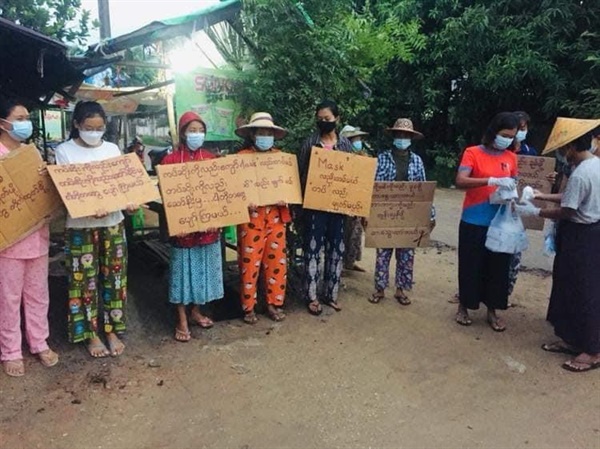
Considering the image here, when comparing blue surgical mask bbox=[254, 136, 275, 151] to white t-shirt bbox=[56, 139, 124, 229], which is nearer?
white t-shirt bbox=[56, 139, 124, 229]

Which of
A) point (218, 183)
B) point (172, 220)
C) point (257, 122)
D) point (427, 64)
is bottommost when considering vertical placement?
point (172, 220)

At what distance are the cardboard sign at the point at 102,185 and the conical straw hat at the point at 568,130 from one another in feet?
9.39

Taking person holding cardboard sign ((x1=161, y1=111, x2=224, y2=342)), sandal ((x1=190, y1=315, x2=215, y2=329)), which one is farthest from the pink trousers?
sandal ((x1=190, y1=315, x2=215, y2=329))

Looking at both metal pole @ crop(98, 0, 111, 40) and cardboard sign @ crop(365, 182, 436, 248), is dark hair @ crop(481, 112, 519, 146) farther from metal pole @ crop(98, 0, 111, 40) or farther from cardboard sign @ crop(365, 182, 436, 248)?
metal pole @ crop(98, 0, 111, 40)

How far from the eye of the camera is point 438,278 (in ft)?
19.2

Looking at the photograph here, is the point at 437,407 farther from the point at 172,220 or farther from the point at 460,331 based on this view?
the point at 172,220

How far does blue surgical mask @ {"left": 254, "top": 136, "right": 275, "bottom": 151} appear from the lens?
4078 mm

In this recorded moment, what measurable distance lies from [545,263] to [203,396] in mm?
5011

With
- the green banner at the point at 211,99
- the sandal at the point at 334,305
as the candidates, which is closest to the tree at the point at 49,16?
the green banner at the point at 211,99

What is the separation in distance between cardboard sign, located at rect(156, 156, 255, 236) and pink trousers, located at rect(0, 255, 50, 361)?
92cm

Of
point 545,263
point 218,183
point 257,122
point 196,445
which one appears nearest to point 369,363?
point 196,445

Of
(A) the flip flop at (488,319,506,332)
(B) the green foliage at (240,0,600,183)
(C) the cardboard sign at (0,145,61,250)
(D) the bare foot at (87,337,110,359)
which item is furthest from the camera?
(B) the green foliage at (240,0,600,183)

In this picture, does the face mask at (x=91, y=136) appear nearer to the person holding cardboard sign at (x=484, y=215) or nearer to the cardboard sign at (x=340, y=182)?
the cardboard sign at (x=340, y=182)

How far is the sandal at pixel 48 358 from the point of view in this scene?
345 cm
